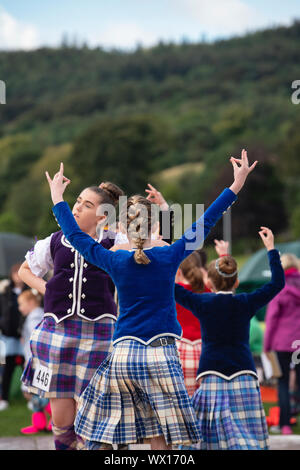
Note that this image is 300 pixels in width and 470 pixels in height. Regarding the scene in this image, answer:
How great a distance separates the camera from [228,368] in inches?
175

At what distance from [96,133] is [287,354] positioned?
82.9 metres

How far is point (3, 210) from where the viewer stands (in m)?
89.1

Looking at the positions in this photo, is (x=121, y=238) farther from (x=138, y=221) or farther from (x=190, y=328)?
(x=190, y=328)

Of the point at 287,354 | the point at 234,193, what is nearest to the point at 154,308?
the point at 234,193

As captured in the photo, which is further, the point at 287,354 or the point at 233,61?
the point at 233,61

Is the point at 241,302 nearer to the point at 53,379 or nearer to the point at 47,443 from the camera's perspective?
the point at 53,379

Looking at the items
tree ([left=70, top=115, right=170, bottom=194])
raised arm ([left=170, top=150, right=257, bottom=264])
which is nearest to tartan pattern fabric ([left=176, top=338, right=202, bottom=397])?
raised arm ([left=170, top=150, right=257, bottom=264])

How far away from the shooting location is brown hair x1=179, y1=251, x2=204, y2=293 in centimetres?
533

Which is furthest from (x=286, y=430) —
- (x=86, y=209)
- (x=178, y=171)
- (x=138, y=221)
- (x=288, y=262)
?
(x=178, y=171)

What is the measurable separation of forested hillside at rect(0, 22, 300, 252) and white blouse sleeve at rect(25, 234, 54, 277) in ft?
149

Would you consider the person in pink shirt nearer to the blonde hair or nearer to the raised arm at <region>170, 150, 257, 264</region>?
the blonde hair

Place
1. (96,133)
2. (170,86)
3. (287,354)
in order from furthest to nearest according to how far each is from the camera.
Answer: (170,86) < (96,133) < (287,354)

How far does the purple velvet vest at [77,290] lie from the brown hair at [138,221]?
0.52m

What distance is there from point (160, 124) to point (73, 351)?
3604 inches
